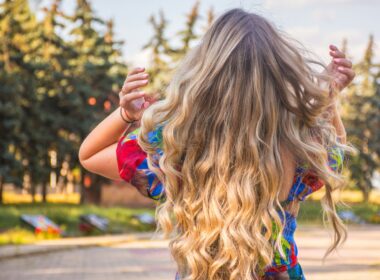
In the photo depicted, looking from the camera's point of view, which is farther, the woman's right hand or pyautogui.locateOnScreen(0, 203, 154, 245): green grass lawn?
pyautogui.locateOnScreen(0, 203, 154, 245): green grass lawn

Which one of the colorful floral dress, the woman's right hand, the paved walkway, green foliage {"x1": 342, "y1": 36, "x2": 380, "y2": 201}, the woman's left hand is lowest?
green foliage {"x1": 342, "y1": 36, "x2": 380, "y2": 201}

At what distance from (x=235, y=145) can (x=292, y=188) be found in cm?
23

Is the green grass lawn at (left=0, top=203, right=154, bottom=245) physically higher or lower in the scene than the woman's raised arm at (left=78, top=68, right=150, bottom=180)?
lower

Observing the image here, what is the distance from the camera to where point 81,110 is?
42656 millimetres

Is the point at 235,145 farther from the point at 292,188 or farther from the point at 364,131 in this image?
the point at 364,131

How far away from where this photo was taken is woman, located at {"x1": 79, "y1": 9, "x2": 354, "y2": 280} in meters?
2.40

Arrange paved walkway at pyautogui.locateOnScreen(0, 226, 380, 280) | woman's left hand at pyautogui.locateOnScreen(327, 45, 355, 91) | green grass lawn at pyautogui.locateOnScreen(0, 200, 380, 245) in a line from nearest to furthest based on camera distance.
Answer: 1. woman's left hand at pyautogui.locateOnScreen(327, 45, 355, 91)
2. paved walkway at pyautogui.locateOnScreen(0, 226, 380, 280)
3. green grass lawn at pyautogui.locateOnScreen(0, 200, 380, 245)

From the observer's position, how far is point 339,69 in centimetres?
256

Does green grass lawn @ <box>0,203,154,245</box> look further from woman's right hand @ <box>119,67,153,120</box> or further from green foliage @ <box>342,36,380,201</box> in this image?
green foliage @ <box>342,36,380,201</box>

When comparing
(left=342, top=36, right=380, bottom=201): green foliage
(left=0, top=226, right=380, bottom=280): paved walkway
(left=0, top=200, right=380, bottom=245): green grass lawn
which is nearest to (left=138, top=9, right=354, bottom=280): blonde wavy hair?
(left=0, top=226, right=380, bottom=280): paved walkway

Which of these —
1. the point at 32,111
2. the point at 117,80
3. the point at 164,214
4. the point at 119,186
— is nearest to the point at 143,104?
the point at 164,214

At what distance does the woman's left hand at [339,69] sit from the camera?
256 centimetres

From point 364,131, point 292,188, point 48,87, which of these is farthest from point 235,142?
point 364,131

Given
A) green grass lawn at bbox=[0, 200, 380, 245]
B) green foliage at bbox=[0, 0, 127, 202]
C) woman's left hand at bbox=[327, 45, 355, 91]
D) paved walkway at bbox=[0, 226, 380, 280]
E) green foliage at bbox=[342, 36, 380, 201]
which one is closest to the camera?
woman's left hand at bbox=[327, 45, 355, 91]
